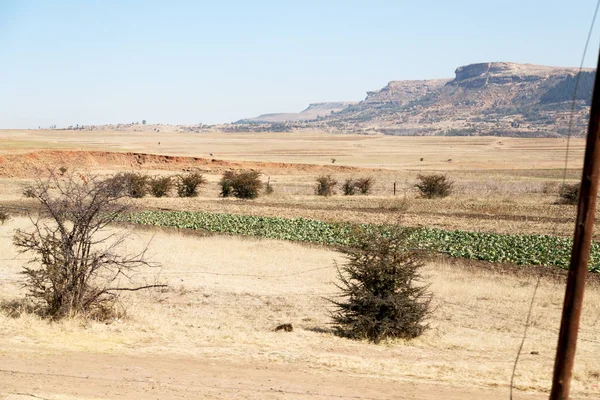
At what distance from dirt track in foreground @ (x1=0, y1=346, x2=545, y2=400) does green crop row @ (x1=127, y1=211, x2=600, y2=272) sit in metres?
12.9

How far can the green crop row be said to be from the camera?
30.2m

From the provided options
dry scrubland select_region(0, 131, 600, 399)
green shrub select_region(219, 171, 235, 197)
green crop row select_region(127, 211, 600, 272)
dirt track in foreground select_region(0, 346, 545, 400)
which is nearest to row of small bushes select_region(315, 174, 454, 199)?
green shrub select_region(219, 171, 235, 197)

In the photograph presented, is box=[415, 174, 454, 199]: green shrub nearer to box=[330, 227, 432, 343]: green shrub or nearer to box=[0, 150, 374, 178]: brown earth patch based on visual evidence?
box=[0, 150, 374, 178]: brown earth patch

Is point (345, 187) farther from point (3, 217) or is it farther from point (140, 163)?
point (140, 163)

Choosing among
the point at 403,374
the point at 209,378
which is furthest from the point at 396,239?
the point at 209,378

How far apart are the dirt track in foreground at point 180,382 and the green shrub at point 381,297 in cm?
457

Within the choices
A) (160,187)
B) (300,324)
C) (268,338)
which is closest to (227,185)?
(160,187)

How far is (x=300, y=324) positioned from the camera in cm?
1995

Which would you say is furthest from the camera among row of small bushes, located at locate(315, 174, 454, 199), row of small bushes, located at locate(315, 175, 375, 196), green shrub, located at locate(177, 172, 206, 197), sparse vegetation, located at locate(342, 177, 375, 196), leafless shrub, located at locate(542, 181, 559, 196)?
sparse vegetation, located at locate(342, 177, 375, 196)

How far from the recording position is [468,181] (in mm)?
72188

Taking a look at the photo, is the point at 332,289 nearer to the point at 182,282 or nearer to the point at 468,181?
the point at 182,282

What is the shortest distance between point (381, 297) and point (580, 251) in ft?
37.7

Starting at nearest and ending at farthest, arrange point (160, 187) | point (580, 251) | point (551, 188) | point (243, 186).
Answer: point (580, 251), point (243, 186), point (160, 187), point (551, 188)

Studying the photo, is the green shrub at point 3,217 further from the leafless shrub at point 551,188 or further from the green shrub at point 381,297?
the leafless shrub at point 551,188
